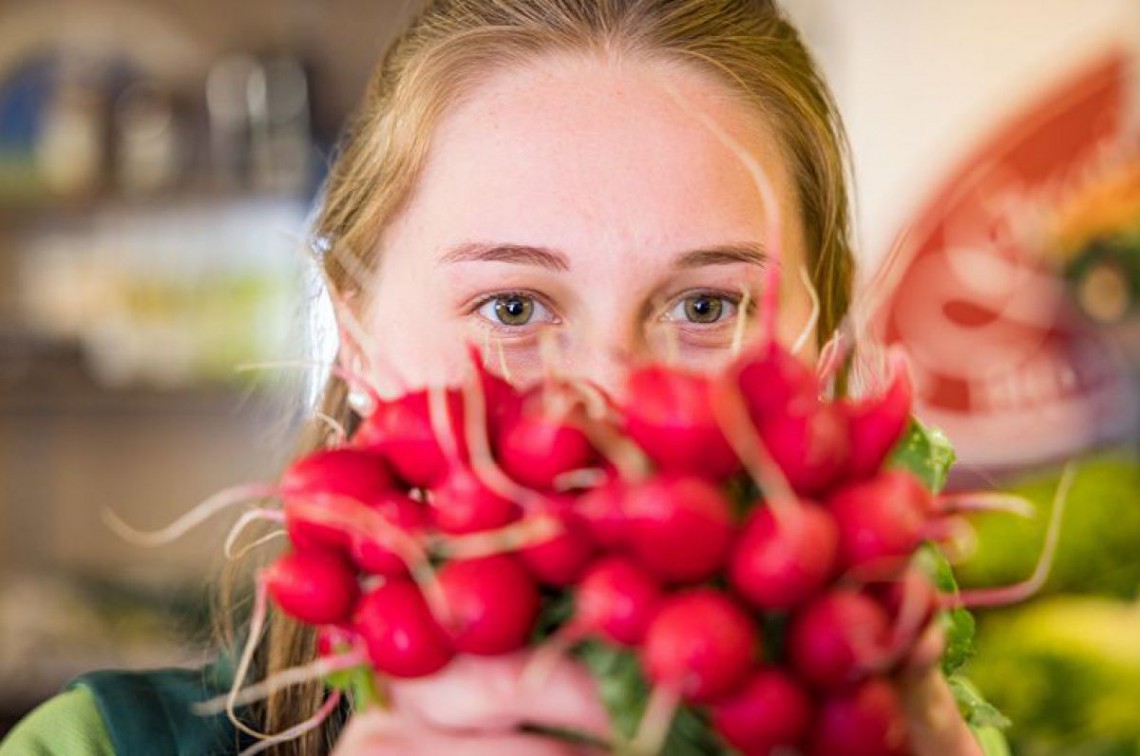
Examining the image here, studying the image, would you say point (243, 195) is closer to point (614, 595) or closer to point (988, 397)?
point (988, 397)

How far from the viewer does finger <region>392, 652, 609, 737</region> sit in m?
0.58

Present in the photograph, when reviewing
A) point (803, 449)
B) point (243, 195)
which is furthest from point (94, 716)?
point (243, 195)

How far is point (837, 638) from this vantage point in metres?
0.56

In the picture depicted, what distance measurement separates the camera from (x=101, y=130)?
287 centimetres

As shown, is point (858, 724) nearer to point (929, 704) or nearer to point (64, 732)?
point (929, 704)

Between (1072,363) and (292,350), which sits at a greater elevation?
(292,350)

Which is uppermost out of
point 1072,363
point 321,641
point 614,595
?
point 614,595


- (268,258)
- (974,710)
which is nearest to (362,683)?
(974,710)

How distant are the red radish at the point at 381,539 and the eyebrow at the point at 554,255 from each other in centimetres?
30

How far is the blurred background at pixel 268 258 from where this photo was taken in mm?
2537

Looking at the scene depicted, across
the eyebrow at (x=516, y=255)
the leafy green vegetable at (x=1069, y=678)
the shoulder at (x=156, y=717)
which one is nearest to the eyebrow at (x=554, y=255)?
the eyebrow at (x=516, y=255)

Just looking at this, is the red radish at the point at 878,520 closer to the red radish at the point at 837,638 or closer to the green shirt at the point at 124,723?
the red radish at the point at 837,638

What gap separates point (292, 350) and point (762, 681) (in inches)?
38.3

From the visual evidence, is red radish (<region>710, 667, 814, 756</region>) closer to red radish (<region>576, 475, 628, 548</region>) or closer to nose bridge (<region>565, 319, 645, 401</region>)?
red radish (<region>576, 475, 628, 548</region>)
